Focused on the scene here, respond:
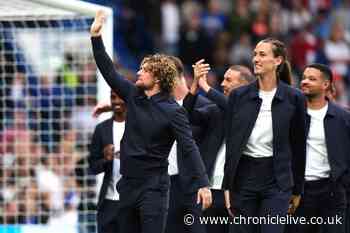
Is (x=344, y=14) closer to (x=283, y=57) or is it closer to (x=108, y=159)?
(x=108, y=159)

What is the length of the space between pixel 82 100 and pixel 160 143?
6.33 m

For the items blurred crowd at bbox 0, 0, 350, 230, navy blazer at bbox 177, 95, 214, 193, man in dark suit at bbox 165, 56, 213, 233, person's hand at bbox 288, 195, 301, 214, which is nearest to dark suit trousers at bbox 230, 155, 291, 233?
person's hand at bbox 288, 195, 301, 214

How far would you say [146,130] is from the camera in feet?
32.0

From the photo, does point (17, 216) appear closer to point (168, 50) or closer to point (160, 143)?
point (160, 143)

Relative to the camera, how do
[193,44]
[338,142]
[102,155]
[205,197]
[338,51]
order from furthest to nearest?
1. [338,51]
2. [193,44]
3. [102,155]
4. [338,142]
5. [205,197]

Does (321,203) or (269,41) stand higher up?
(269,41)

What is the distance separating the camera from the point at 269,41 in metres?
10.4

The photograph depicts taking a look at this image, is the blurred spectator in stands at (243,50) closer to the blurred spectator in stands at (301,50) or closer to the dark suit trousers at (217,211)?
the blurred spectator in stands at (301,50)

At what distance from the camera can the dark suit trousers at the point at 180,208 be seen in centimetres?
1123

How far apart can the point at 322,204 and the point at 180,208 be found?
4.38 feet

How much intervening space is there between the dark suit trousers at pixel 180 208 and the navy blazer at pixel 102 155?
0.66 m

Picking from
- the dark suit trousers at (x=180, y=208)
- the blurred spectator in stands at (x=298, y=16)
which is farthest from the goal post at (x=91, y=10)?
the blurred spectator in stands at (x=298, y=16)

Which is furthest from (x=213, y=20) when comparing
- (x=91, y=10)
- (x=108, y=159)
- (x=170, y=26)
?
(x=108, y=159)

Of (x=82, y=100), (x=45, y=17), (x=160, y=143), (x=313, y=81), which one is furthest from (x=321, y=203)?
(x=82, y=100)
